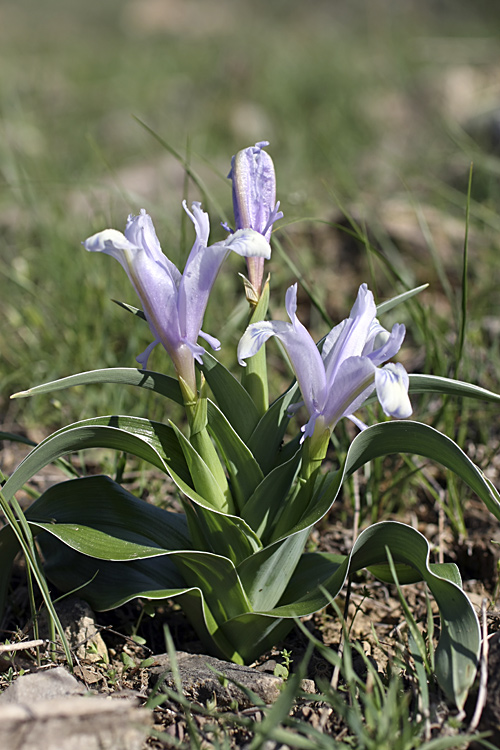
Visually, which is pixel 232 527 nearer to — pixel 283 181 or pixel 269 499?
pixel 269 499

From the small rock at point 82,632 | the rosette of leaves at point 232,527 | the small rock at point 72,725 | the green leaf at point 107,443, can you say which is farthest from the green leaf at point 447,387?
the small rock at point 82,632

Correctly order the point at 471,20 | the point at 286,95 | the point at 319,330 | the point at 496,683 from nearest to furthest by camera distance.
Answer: the point at 496,683 → the point at 319,330 → the point at 286,95 → the point at 471,20

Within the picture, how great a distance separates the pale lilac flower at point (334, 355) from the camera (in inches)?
40.8

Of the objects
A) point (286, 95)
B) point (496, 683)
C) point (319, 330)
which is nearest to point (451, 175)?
point (319, 330)

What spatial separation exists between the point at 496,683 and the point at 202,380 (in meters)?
0.69

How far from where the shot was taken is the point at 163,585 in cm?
134

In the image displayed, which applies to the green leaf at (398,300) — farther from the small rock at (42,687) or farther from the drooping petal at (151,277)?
the small rock at (42,687)

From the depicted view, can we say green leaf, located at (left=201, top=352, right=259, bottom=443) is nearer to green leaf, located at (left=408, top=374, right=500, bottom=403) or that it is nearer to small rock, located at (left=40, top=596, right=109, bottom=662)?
green leaf, located at (left=408, top=374, right=500, bottom=403)

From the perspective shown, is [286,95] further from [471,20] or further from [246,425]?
[246,425]

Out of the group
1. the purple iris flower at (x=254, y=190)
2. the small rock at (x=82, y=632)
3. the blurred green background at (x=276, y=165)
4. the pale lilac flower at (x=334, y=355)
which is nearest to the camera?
the pale lilac flower at (x=334, y=355)

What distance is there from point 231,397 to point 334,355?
229mm

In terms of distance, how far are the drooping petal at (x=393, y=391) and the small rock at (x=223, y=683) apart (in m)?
0.58

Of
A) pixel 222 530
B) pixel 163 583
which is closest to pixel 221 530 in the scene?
pixel 222 530

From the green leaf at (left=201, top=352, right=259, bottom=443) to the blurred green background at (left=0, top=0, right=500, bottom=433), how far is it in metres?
0.40
